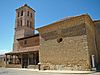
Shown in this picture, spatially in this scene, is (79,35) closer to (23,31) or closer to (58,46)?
(58,46)

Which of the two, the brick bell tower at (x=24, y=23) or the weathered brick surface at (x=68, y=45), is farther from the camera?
the brick bell tower at (x=24, y=23)

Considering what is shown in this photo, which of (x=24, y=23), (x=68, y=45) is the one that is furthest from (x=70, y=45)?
(x=24, y=23)

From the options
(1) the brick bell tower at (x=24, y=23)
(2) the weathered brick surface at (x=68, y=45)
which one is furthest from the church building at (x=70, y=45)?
(1) the brick bell tower at (x=24, y=23)

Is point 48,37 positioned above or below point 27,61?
above

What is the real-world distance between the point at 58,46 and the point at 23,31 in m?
16.3

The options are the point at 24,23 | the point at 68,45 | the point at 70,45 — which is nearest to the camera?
the point at 70,45

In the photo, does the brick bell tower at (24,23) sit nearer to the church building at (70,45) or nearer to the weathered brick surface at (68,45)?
the church building at (70,45)

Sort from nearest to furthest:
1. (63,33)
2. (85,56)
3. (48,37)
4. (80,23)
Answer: (85,56)
(80,23)
(63,33)
(48,37)

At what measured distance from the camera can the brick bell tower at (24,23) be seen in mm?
29609

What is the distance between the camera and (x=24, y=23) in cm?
3002

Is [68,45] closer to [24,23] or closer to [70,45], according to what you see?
[70,45]

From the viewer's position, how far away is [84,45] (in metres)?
13.0

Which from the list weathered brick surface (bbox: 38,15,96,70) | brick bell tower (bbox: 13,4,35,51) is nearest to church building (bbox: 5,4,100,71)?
weathered brick surface (bbox: 38,15,96,70)

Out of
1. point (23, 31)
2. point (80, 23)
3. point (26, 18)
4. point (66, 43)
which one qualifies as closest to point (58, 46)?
point (66, 43)
